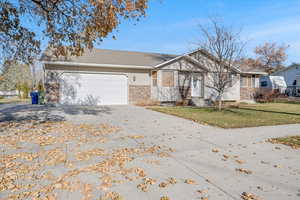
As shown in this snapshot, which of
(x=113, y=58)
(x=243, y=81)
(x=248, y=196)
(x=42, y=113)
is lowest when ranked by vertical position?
(x=248, y=196)

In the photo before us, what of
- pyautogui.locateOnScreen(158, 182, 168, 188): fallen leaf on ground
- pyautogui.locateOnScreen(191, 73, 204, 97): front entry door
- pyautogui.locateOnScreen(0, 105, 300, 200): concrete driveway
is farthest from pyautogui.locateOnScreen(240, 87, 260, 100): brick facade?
pyautogui.locateOnScreen(158, 182, 168, 188): fallen leaf on ground

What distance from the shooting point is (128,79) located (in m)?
14.9

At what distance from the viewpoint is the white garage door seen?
43.7ft

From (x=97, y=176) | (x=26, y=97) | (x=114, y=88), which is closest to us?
(x=97, y=176)

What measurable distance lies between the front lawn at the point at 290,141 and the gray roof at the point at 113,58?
37.3 ft

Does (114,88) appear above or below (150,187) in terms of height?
above

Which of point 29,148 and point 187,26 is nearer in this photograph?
point 29,148

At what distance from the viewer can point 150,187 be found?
2.80 metres

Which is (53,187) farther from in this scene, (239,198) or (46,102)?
(46,102)

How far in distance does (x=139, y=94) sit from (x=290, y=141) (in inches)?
440

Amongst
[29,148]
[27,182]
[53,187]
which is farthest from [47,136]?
[53,187]

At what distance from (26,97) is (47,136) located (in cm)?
2778

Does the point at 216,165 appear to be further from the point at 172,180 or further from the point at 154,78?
the point at 154,78

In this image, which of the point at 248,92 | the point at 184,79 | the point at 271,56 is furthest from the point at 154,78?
the point at 271,56
